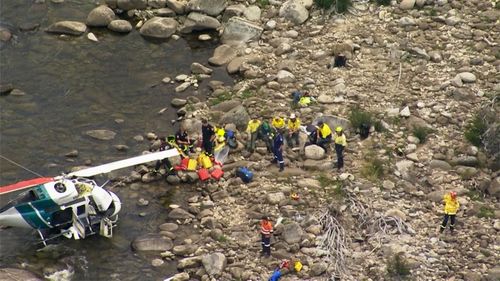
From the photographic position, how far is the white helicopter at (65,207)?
2319 cm

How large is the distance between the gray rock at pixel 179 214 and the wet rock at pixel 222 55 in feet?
31.6

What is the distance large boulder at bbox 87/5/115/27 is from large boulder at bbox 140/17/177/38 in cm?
168

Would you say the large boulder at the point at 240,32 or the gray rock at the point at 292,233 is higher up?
the large boulder at the point at 240,32

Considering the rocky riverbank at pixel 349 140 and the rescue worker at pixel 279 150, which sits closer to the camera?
the rocky riverbank at pixel 349 140

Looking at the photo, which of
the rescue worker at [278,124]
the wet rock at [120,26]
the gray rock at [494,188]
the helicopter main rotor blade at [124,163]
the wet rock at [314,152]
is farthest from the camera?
the wet rock at [120,26]

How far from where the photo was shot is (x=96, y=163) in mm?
27641

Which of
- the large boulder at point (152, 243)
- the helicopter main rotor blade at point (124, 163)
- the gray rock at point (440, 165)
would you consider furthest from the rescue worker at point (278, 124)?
the large boulder at point (152, 243)

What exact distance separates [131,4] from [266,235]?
17144mm

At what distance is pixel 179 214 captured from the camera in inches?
1003

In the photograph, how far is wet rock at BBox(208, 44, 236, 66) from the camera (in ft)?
109

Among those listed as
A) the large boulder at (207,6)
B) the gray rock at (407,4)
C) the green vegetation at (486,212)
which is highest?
the gray rock at (407,4)

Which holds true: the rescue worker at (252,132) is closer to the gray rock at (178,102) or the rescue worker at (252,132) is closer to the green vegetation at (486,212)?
the gray rock at (178,102)

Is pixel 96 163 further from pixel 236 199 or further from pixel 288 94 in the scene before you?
pixel 288 94

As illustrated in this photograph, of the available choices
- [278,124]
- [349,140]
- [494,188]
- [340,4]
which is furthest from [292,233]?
[340,4]
